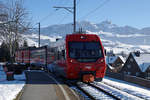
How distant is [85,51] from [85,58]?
436mm

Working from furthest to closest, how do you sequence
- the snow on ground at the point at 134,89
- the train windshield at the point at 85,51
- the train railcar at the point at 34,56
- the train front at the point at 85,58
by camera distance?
the train railcar at the point at 34,56 < the train windshield at the point at 85,51 < the train front at the point at 85,58 < the snow on ground at the point at 134,89

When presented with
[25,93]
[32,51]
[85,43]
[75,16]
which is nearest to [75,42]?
[85,43]

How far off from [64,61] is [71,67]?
3.00 feet

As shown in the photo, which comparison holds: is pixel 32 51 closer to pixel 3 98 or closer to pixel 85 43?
pixel 85 43

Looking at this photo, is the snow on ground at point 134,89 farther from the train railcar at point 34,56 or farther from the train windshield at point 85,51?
the train railcar at point 34,56

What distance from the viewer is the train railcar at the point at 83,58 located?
14.1 metres

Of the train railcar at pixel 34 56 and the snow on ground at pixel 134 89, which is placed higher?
the train railcar at pixel 34 56

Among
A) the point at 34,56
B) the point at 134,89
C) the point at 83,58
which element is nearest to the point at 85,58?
the point at 83,58

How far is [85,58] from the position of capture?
14359 millimetres

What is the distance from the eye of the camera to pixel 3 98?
32.2 feet

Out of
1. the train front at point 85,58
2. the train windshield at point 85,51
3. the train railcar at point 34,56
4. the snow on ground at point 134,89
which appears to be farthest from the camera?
the train railcar at point 34,56

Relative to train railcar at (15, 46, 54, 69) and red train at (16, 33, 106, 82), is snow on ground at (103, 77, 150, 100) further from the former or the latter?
train railcar at (15, 46, 54, 69)

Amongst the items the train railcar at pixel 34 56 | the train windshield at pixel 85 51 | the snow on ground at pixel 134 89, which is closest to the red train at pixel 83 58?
the train windshield at pixel 85 51

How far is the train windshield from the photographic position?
14359 millimetres
